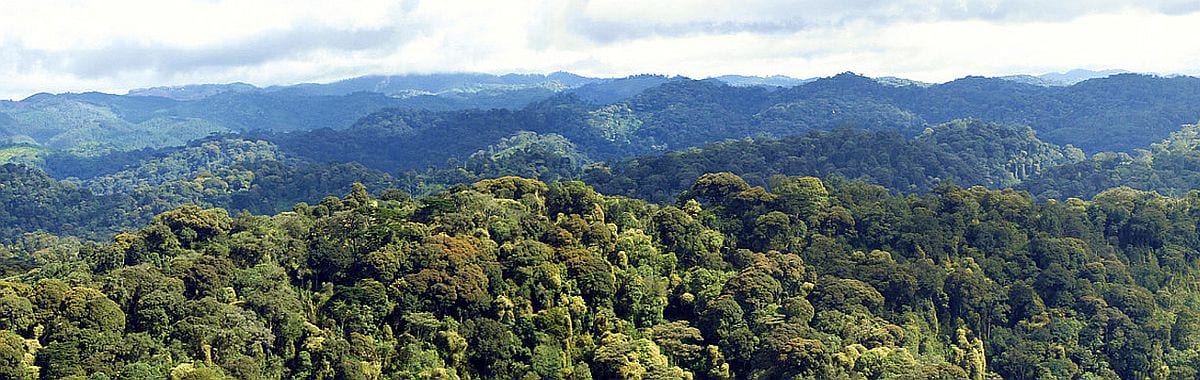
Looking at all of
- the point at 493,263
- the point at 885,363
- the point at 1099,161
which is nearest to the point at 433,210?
the point at 493,263

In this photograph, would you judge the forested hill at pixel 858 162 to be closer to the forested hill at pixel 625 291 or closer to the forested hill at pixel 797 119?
the forested hill at pixel 797 119

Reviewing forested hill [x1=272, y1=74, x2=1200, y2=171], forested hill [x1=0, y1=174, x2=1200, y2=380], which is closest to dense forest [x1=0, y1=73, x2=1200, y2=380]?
forested hill [x1=0, y1=174, x2=1200, y2=380]

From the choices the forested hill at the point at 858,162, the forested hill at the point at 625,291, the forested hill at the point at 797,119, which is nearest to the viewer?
the forested hill at the point at 625,291

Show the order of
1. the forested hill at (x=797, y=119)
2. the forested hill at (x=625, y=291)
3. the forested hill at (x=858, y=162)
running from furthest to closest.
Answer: the forested hill at (x=797, y=119)
the forested hill at (x=858, y=162)
the forested hill at (x=625, y=291)

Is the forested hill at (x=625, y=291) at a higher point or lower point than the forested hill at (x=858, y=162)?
higher

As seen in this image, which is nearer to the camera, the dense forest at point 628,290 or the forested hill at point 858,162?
the dense forest at point 628,290

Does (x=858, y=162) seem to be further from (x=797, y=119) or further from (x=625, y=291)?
(x=797, y=119)

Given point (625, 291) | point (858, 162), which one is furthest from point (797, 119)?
point (625, 291)

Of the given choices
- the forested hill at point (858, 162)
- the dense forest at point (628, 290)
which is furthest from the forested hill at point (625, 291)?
the forested hill at point (858, 162)
